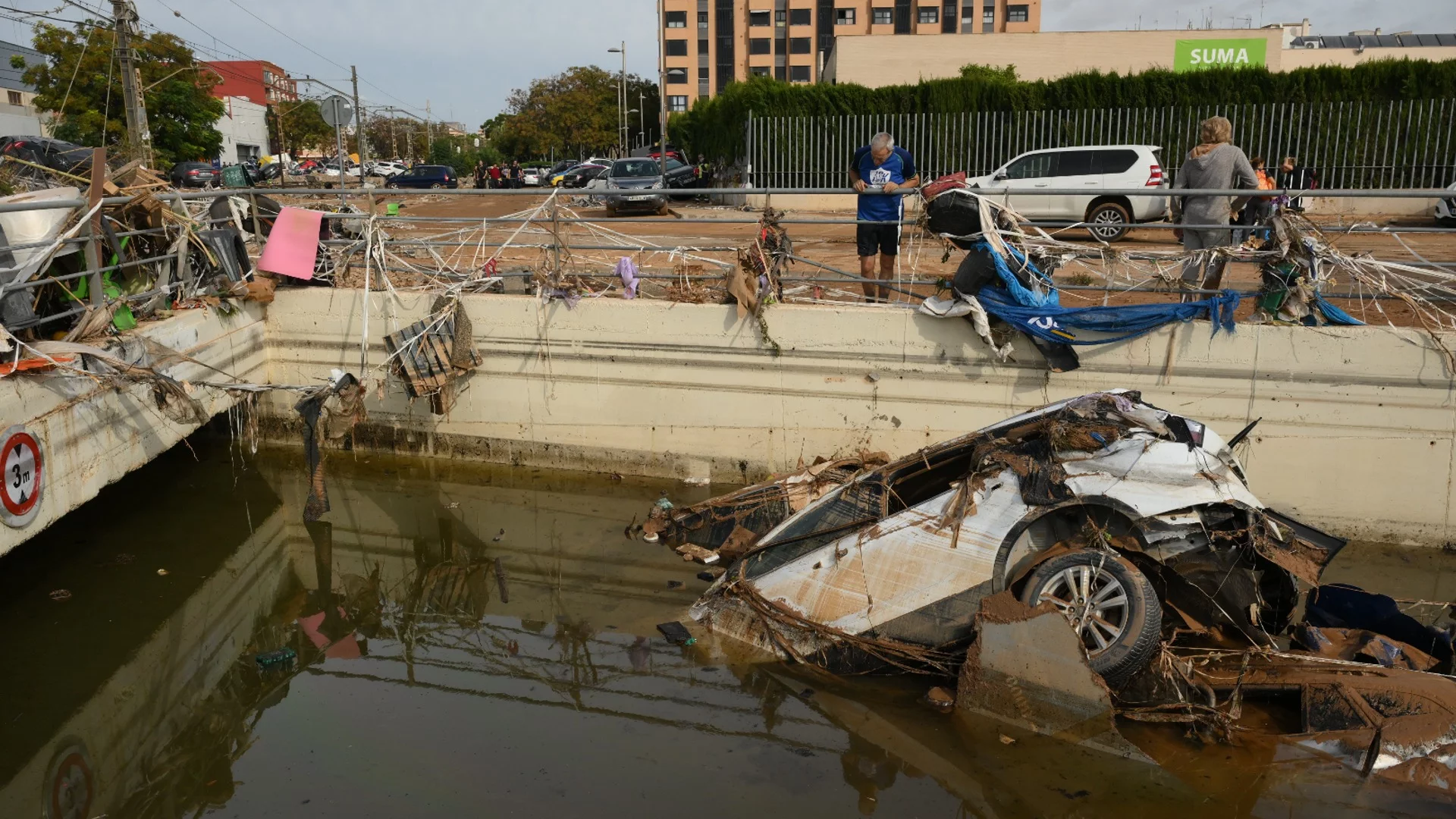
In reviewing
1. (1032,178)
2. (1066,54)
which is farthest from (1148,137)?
(1066,54)

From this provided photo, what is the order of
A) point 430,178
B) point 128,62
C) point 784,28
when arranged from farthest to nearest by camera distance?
point 784,28
point 430,178
point 128,62

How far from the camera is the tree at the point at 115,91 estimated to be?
3108 centimetres

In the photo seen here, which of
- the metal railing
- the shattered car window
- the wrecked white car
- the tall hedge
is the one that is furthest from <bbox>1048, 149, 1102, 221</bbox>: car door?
the shattered car window

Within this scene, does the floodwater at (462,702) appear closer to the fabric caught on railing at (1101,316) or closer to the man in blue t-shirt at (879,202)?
the fabric caught on railing at (1101,316)

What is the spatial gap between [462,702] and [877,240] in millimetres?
5565

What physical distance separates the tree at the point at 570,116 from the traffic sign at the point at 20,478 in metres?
62.5

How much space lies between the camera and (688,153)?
146 feet

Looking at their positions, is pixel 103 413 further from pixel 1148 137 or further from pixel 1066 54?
pixel 1066 54

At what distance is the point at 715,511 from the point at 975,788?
3.37 m

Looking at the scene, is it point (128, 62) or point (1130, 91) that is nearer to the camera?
point (128, 62)

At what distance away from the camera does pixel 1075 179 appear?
18.6 meters

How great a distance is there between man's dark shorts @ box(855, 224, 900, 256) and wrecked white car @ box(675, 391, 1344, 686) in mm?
3472

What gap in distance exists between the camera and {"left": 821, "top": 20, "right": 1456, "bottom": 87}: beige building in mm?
30000

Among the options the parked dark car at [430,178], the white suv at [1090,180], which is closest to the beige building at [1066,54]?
the white suv at [1090,180]
